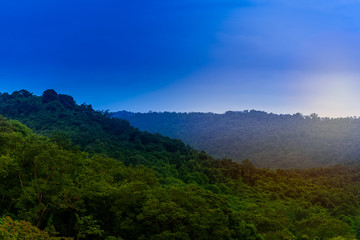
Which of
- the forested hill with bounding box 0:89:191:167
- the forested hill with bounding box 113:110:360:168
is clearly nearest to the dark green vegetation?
the forested hill with bounding box 0:89:191:167

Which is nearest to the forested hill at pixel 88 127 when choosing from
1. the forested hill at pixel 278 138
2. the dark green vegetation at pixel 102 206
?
the dark green vegetation at pixel 102 206

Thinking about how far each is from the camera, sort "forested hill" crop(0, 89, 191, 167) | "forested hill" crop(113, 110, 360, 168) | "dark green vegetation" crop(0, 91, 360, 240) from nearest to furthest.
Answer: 1. "dark green vegetation" crop(0, 91, 360, 240)
2. "forested hill" crop(0, 89, 191, 167)
3. "forested hill" crop(113, 110, 360, 168)

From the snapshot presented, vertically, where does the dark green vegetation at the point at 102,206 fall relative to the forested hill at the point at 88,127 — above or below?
below

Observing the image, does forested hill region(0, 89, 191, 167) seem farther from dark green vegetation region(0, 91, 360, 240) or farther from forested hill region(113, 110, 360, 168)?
forested hill region(113, 110, 360, 168)

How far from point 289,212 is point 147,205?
100 feet

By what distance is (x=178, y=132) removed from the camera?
17838 centimetres

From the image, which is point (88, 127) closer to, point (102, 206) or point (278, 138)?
point (102, 206)

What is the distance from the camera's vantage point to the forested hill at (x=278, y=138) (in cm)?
12062

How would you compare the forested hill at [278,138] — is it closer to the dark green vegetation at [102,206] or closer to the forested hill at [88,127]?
the forested hill at [88,127]

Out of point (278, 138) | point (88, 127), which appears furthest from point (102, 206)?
point (278, 138)

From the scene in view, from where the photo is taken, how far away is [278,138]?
494 ft

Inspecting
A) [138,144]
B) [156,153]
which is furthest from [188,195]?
[138,144]

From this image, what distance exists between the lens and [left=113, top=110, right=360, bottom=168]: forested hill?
121 m

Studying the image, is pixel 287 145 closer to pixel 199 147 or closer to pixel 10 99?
pixel 199 147
